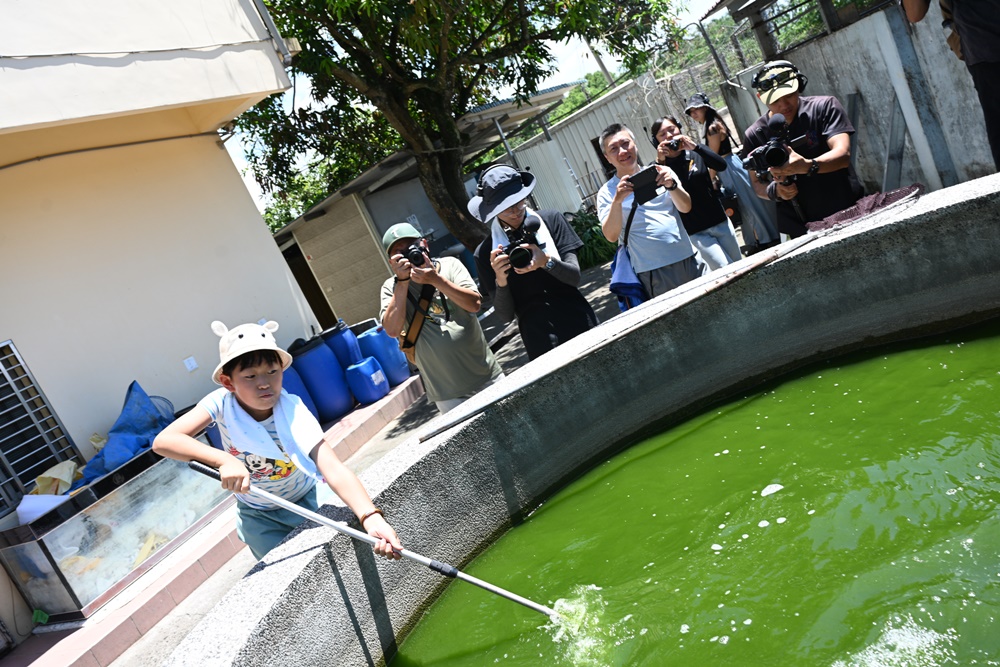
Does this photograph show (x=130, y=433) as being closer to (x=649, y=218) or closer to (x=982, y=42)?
(x=649, y=218)

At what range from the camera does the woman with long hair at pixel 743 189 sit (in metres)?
6.75

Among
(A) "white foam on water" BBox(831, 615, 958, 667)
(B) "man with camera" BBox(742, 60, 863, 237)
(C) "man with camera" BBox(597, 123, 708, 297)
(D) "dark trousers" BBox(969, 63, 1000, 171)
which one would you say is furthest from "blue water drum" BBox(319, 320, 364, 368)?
(A) "white foam on water" BBox(831, 615, 958, 667)

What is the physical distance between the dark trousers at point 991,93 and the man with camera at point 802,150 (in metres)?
0.71

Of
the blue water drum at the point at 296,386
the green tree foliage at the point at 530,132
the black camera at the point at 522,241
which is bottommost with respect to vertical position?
the blue water drum at the point at 296,386

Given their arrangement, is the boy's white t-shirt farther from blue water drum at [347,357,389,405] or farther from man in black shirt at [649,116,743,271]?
blue water drum at [347,357,389,405]

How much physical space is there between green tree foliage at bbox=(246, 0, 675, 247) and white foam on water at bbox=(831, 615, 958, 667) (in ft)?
30.1

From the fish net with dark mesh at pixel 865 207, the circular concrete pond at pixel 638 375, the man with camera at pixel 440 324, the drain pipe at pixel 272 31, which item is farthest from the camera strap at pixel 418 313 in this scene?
the drain pipe at pixel 272 31

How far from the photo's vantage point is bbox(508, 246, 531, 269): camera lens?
467 cm

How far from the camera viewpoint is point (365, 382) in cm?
953

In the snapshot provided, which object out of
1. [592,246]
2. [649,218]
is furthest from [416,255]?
[592,246]

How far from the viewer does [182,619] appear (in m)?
6.13

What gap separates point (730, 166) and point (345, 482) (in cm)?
451

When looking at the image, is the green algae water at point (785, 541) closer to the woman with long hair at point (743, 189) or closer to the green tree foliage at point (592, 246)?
the woman with long hair at point (743, 189)

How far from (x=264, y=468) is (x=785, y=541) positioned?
211 centimetres
